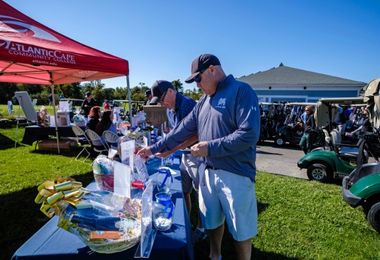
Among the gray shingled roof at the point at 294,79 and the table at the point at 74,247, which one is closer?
the table at the point at 74,247

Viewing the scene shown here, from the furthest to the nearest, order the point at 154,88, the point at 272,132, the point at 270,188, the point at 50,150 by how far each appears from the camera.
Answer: the point at 272,132, the point at 50,150, the point at 270,188, the point at 154,88

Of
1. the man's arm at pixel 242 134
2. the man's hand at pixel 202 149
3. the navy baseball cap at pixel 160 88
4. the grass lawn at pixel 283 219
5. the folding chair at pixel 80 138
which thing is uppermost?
the navy baseball cap at pixel 160 88

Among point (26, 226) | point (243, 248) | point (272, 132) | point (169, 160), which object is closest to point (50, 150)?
point (26, 226)

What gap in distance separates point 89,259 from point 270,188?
4315 millimetres

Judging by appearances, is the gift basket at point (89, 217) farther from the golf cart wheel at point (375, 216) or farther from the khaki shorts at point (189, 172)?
the golf cart wheel at point (375, 216)

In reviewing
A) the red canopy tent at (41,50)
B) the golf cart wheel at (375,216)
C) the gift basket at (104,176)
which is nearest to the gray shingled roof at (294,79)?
the red canopy tent at (41,50)

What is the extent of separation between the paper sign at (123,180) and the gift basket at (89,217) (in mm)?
100

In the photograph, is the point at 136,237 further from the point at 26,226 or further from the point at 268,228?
the point at 26,226

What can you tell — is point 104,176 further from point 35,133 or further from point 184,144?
point 35,133

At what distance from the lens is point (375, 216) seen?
3.23 m

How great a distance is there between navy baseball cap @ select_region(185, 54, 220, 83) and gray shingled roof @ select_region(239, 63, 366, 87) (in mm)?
21520

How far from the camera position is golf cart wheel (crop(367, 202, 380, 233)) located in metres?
3.20

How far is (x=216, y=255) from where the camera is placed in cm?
219

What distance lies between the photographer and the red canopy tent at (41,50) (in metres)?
3.49
